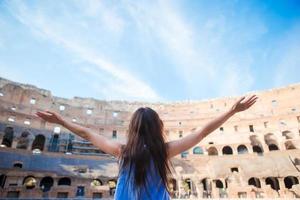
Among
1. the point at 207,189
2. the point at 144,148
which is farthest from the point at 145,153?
the point at 207,189

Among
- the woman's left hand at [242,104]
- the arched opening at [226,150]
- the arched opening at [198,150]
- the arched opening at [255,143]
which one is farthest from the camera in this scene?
the arched opening at [198,150]

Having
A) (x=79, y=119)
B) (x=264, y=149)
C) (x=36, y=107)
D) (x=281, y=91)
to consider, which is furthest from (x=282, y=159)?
(x=36, y=107)

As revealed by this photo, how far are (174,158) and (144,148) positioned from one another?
27.7 meters

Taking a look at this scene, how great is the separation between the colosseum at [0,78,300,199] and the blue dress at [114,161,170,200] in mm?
15392

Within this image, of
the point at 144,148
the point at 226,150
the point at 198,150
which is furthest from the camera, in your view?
the point at 198,150

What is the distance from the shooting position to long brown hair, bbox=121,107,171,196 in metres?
1.28

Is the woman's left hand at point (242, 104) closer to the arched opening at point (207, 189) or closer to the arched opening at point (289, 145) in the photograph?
the arched opening at point (207, 189)

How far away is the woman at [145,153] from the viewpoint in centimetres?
125

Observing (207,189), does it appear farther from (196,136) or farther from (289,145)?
(196,136)

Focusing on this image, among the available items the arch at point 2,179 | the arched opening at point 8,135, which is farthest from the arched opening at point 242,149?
the arched opening at point 8,135

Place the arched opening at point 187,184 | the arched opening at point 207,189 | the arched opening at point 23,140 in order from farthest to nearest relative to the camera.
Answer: the arched opening at point 23,140, the arched opening at point 187,184, the arched opening at point 207,189

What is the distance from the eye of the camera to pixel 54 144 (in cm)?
2806

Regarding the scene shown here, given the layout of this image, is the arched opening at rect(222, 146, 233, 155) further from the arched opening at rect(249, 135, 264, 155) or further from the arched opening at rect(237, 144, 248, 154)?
the arched opening at rect(249, 135, 264, 155)

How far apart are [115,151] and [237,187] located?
21.1 m
